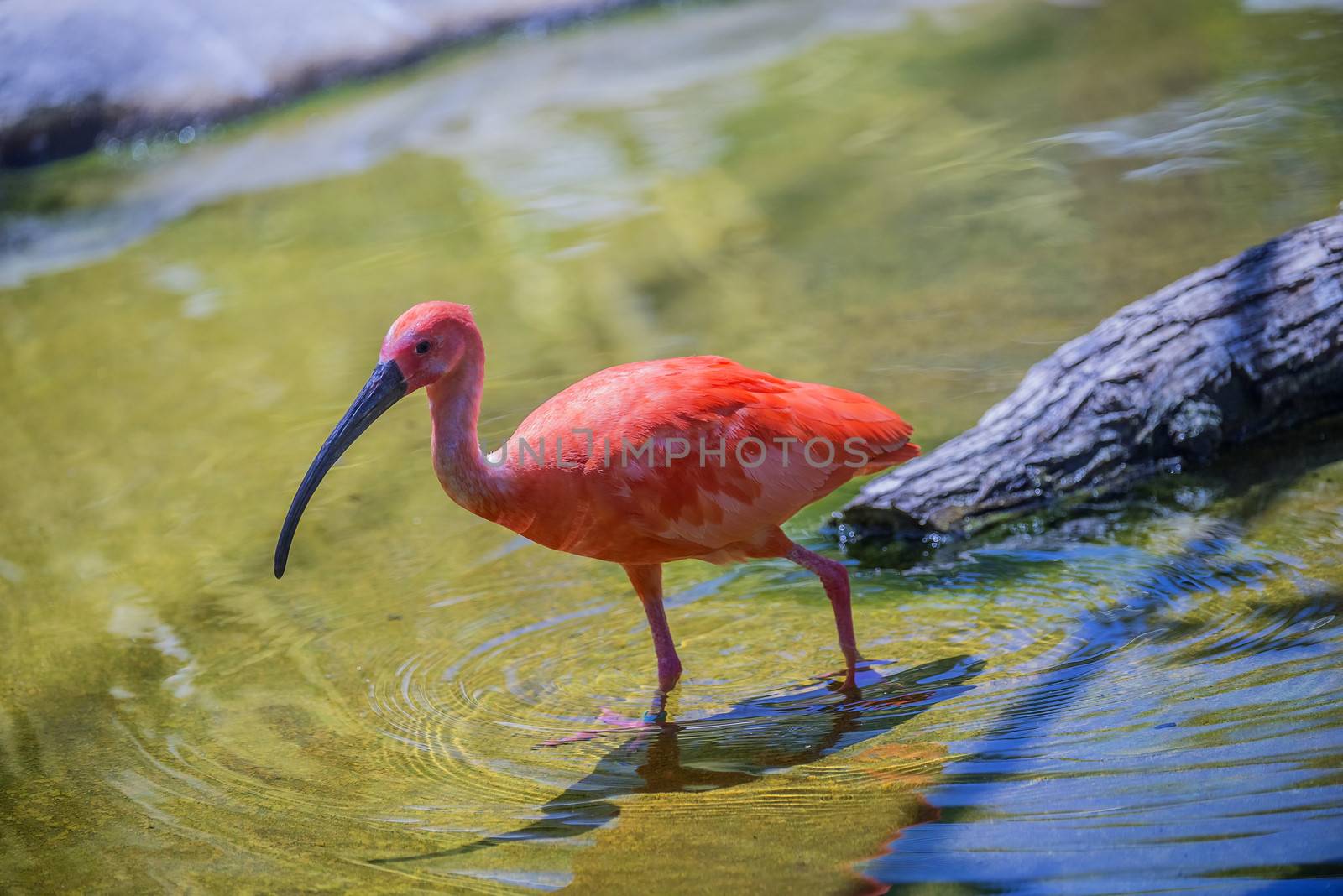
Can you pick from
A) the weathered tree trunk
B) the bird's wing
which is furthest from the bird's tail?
the weathered tree trunk

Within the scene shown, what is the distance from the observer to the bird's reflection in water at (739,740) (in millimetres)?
3420

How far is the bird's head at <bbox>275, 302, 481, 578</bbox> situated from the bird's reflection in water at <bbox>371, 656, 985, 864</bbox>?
1034 millimetres

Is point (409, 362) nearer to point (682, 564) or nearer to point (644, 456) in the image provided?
point (644, 456)

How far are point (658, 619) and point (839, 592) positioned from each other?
1.78 feet

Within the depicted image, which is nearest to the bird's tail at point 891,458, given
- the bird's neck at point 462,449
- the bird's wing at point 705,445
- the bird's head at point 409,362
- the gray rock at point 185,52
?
the bird's wing at point 705,445

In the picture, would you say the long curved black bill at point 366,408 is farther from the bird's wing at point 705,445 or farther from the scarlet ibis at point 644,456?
the bird's wing at point 705,445

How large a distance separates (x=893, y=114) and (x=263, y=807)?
7135 mm

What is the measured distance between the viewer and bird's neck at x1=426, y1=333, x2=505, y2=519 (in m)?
3.83

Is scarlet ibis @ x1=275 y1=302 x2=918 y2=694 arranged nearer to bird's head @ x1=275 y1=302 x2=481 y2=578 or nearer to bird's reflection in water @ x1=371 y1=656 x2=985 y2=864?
bird's head @ x1=275 y1=302 x2=481 y2=578

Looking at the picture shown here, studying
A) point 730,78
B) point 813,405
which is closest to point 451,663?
point 813,405

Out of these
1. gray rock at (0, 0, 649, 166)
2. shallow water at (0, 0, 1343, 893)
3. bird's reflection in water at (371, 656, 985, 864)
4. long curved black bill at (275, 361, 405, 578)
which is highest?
gray rock at (0, 0, 649, 166)

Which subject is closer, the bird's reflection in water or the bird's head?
the bird's reflection in water

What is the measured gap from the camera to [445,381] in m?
3.90

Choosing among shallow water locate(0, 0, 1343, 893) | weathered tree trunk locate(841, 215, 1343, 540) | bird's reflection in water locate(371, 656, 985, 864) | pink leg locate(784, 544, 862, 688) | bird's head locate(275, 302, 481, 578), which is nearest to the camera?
shallow water locate(0, 0, 1343, 893)
